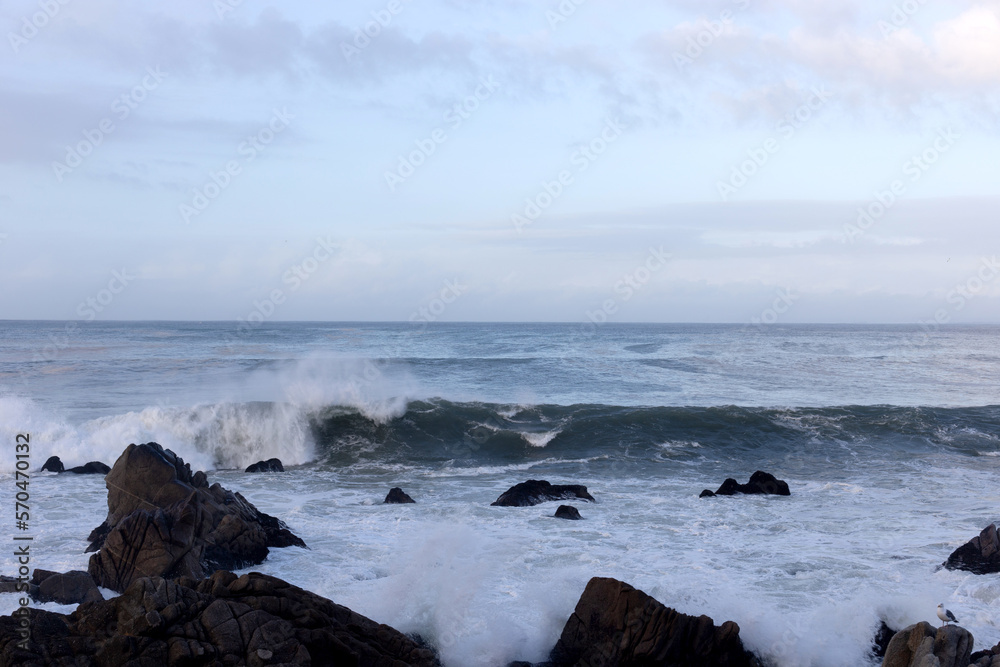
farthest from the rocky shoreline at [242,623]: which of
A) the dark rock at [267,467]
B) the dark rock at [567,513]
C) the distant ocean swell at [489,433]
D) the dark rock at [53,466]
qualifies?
the distant ocean swell at [489,433]

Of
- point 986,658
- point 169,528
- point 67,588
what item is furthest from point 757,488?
point 67,588

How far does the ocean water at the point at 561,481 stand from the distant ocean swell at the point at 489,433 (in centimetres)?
10

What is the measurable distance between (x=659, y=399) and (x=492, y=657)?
2309 centimetres

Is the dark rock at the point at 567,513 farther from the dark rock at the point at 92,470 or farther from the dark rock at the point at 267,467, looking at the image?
the dark rock at the point at 92,470

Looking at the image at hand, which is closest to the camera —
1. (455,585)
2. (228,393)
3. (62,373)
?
(455,585)

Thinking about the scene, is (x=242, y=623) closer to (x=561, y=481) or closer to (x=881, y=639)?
(x=881, y=639)

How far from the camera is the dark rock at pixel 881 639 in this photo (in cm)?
794

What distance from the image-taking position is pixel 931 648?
675cm

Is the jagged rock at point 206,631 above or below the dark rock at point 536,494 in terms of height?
above

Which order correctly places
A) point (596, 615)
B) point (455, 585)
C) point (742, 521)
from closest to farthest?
1. point (596, 615)
2. point (455, 585)
3. point (742, 521)

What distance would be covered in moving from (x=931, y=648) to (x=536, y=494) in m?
8.10

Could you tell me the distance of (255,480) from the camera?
55.4 feet

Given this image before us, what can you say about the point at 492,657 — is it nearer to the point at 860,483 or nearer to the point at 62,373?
the point at 860,483

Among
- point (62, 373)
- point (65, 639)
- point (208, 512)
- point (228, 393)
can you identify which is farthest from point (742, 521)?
point (62, 373)
